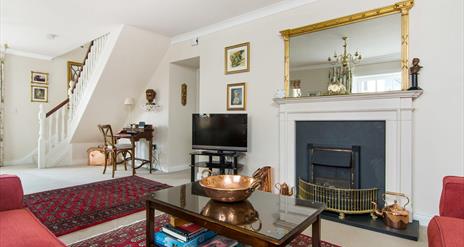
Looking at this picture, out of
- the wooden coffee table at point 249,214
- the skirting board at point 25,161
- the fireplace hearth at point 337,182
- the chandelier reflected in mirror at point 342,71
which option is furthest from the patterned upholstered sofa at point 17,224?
the skirting board at point 25,161

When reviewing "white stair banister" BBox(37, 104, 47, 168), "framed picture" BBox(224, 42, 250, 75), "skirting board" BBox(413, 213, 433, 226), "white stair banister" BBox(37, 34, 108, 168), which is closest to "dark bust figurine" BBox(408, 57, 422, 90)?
"skirting board" BBox(413, 213, 433, 226)

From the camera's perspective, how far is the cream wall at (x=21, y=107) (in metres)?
5.23

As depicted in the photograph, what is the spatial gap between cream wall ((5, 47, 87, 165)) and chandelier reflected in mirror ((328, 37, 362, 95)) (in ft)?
20.1

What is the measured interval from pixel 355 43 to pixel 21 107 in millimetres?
6479

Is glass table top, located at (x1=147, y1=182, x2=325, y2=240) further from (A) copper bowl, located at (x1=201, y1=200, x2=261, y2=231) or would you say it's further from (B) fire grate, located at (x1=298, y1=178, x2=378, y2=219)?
(B) fire grate, located at (x1=298, y1=178, x2=378, y2=219)

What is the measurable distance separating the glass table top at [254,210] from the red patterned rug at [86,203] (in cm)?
112

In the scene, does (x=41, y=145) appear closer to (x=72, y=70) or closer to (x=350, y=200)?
(x=72, y=70)

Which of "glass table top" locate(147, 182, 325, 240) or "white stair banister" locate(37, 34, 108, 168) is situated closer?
"glass table top" locate(147, 182, 325, 240)

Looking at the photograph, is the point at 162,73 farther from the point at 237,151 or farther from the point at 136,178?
the point at 237,151

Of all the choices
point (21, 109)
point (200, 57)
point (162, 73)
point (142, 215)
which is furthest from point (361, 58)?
point (21, 109)

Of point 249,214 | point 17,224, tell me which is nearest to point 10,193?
point 17,224

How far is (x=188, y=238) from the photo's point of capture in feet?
4.95

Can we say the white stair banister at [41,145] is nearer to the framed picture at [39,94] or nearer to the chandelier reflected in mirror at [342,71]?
the framed picture at [39,94]

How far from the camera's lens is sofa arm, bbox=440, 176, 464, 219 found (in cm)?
142
